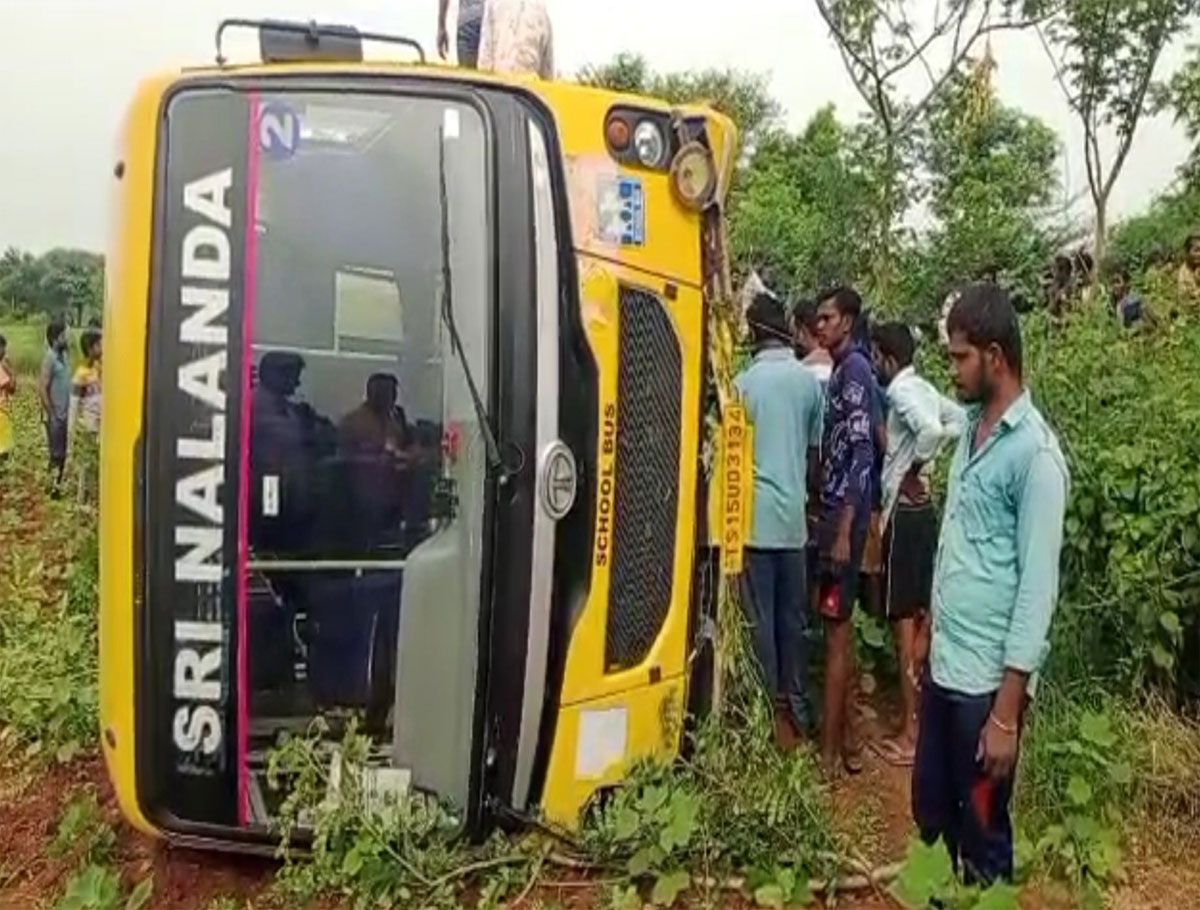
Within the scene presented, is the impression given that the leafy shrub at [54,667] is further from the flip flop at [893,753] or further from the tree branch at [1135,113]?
the tree branch at [1135,113]

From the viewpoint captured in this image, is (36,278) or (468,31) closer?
(468,31)

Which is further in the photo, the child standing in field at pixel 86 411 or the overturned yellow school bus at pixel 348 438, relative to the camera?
the child standing in field at pixel 86 411

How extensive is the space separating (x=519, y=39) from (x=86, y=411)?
823 centimetres

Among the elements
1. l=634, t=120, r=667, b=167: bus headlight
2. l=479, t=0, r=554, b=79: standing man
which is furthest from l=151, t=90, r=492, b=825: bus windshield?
l=479, t=0, r=554, b=79: standing man

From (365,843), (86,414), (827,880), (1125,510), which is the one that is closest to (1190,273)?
(1125,510)

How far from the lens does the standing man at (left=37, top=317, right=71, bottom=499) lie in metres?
12.9

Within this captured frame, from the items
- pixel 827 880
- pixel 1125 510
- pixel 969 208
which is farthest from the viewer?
pixel 969 208

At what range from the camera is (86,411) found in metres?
11.6

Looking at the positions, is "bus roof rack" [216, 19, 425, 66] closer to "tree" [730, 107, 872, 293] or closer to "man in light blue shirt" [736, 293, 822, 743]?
"man in light blue shirt" [736, 293, 822, 743]

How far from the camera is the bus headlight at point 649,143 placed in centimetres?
384

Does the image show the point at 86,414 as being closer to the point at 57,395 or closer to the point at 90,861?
the point at 57,395

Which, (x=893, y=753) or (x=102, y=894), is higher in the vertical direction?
(x=893, y=753)

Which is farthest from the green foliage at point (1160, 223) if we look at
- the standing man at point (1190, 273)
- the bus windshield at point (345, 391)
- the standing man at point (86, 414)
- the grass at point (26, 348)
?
the grass at point (26, 348)

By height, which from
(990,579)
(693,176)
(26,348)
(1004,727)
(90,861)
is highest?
(26,348)
